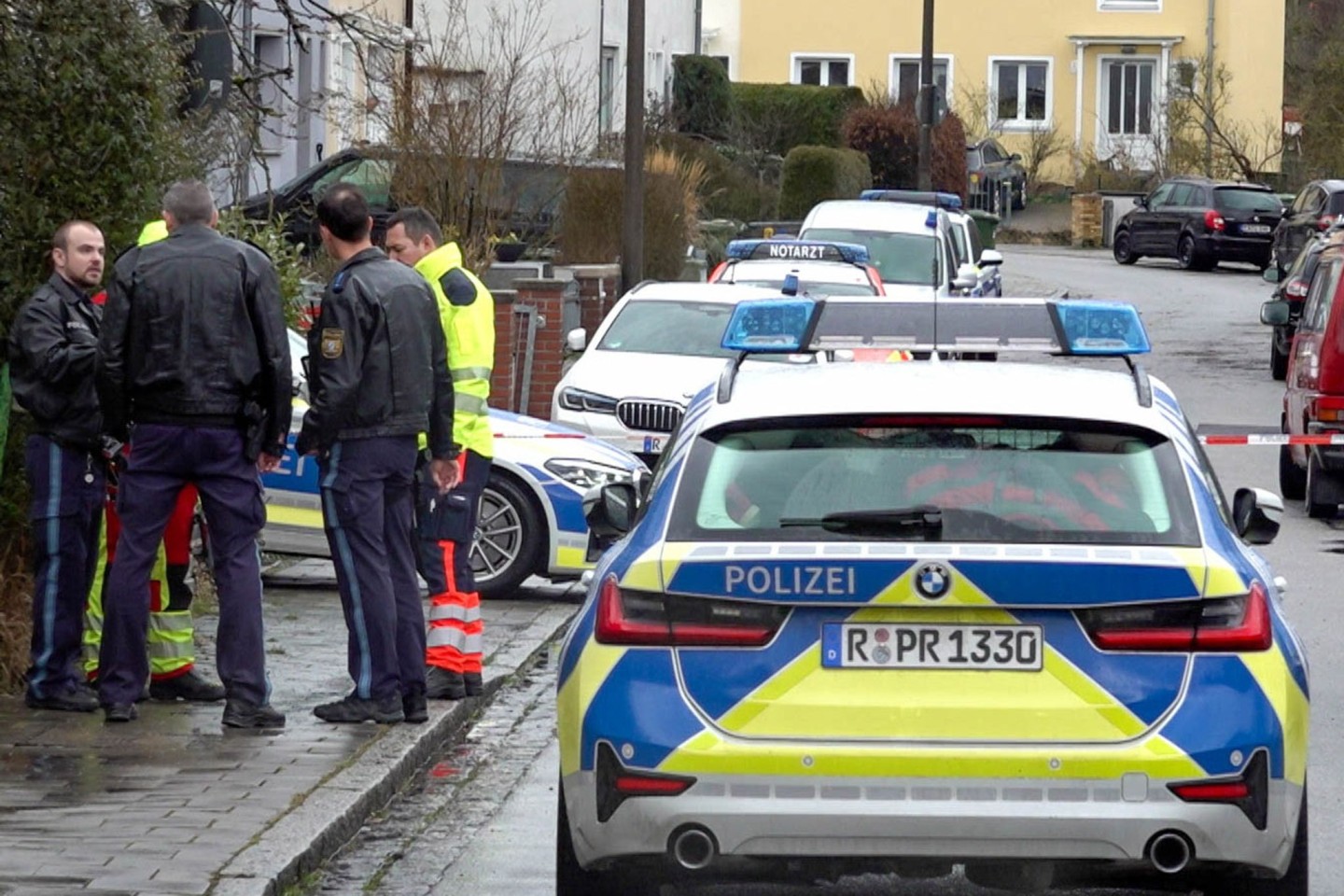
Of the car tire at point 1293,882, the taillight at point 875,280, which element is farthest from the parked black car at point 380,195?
the car tire at point 1293,882

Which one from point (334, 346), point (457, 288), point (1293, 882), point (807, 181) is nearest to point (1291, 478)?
point (457, 288)

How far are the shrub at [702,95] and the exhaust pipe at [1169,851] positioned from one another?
146ft

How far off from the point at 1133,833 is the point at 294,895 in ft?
7.91

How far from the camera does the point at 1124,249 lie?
155 ft

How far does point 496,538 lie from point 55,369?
436 cm

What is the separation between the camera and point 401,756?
826cm

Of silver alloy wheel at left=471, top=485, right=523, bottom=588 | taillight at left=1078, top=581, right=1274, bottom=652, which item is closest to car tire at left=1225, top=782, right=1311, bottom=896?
taillight at left=1078, top=581, right=1274, bottom=652

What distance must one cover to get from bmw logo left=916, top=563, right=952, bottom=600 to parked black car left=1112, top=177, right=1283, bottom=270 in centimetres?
4002

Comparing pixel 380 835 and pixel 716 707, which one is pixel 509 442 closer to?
pixel 380 835

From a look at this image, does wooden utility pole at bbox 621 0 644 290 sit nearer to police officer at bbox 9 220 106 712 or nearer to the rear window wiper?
police officer at bbox 9 220 106 712

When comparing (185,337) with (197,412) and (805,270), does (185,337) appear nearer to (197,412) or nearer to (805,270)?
(197,412)

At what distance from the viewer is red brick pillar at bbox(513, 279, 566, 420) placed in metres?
19.4

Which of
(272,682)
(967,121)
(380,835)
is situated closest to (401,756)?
(380,835)

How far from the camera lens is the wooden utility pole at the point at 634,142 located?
21.9 meters
